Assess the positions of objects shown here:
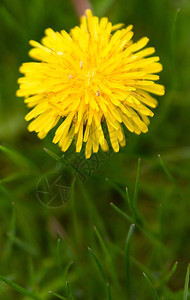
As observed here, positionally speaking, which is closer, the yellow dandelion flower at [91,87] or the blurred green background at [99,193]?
the yellow dandelion flower at [91,87]

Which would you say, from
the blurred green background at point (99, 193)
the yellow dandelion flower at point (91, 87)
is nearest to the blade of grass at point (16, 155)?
the blurred green background at point (99, 193)

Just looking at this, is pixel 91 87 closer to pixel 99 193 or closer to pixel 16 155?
pixel 16 155

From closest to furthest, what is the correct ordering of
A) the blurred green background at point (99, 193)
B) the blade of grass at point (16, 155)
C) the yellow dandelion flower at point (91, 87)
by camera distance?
the yellow dandelion flower at point (91, 87) < the blade of grass at point (16, 155) < the blurred green background at point (99, 193)

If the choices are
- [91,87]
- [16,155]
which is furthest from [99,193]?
[91,87]

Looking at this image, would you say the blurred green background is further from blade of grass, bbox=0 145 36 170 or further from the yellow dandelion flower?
the yellow dandelion flower

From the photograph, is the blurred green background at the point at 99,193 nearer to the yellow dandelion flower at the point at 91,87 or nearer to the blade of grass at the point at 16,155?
the blade of grass at the point at 16,155

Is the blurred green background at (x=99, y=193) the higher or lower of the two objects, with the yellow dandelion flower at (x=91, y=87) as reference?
lower
